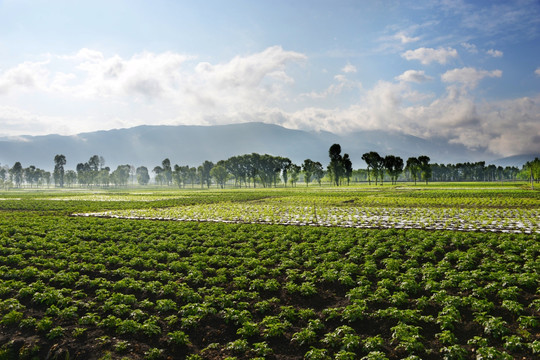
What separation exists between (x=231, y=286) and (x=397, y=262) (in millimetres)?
8579

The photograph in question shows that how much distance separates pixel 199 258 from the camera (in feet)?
58.0

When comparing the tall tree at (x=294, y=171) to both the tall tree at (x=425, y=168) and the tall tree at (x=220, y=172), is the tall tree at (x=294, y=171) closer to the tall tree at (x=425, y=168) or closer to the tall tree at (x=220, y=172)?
the tall tree at (x=220, y=172)

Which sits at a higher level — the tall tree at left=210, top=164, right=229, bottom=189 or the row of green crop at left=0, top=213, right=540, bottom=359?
the tall tree at left=210, top=164, right=229, bottom=189

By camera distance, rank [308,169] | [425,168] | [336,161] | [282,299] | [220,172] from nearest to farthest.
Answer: [282,299] < [425,168] < [336,161] < [308,169] < [220,172]

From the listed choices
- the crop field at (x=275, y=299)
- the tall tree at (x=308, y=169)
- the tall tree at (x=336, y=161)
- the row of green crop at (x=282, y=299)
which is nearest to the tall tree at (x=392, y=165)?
the tall tree at (x=336, y=161)

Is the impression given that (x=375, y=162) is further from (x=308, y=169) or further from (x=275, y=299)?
(x=275, y=299)

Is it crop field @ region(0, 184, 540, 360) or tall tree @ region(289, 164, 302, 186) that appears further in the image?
tall tree @ region(289, 164, 302, 186)

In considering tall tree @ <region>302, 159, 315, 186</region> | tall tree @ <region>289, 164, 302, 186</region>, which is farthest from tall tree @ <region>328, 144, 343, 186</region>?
tall tree @ <region>289, 164, 302, 186</region>

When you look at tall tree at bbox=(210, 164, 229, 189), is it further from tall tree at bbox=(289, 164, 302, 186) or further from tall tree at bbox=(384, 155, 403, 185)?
tall tree at bbox=(384, 155, 403, 185)

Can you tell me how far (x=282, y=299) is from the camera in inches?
521

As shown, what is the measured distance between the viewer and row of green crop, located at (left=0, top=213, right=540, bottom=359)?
9.82 meters

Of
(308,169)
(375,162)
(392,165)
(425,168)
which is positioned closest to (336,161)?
(375,162)

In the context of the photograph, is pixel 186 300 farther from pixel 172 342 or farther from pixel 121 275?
pixel 121 275

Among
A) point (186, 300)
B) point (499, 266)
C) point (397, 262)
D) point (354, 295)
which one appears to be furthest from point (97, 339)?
point (499, 266)
